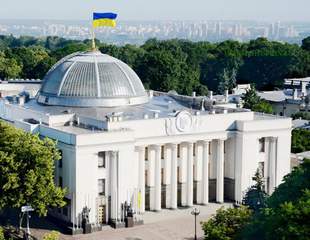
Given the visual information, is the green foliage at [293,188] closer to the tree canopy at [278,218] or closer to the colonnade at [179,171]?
the tree canopy at [278,218]

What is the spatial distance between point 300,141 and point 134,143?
28.6 metres

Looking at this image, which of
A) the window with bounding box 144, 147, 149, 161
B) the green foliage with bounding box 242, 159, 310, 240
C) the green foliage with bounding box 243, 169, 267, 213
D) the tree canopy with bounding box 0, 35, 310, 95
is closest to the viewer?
the green foliage with bounding box 242, 159, 310, 240

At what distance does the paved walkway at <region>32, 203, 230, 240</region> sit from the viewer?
57312mm

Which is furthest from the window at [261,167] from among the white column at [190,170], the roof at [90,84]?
the roof at [90,84]

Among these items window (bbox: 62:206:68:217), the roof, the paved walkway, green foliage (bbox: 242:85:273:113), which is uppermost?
the roof

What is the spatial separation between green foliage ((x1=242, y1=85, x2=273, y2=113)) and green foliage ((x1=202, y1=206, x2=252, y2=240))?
50.5 meters

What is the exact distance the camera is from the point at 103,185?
60.7 m

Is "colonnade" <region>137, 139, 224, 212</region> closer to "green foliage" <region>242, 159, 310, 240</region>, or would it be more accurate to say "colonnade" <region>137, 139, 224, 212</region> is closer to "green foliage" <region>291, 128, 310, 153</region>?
"green foliage" <region>242, 159, 310, 240</region>

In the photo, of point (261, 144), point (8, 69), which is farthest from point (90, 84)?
point (8, 69)

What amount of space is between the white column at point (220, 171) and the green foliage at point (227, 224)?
54.6 ft

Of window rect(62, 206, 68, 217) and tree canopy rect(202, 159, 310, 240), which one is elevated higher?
tree canopy rect(202, 159, 310, 240)

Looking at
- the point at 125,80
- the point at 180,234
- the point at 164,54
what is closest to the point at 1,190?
the point at 180,234

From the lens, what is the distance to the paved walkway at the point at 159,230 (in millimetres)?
57312

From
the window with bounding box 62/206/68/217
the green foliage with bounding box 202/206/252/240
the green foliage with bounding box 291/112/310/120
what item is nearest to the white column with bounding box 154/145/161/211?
the window with bounding box 62/206/68/217
